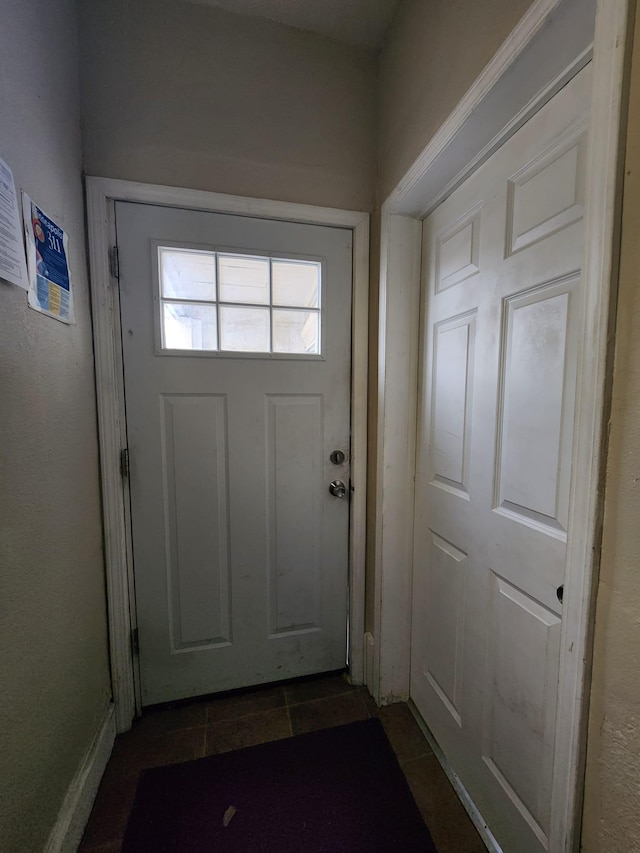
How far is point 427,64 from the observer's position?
1.10 metres

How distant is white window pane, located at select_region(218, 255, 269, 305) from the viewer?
4.62 feet

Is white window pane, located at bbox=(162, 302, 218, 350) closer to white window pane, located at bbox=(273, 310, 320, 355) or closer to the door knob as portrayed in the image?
white window pane, located at bbox=(273, 310, 320, 355)

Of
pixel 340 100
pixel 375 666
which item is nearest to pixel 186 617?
pixel 375 666

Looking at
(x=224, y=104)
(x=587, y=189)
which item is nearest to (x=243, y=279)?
(x=224, y=104)

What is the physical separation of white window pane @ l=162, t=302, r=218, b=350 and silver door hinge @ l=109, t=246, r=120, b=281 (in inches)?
7.3

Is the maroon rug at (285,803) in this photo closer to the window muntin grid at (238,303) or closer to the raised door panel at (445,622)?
the raised door panel at (445,622)

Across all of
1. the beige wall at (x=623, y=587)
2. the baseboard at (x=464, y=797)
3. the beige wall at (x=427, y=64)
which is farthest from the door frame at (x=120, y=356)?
the beige wall at (x=623, y=587)

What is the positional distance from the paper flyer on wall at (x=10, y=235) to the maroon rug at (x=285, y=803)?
160 cm

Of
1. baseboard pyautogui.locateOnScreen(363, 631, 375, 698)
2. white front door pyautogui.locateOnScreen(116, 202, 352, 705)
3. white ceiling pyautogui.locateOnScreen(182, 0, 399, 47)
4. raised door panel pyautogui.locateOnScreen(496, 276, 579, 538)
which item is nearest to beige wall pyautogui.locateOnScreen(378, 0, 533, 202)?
white ceiling pyautogui.locateOnScreen(182, 0, 399, 47)

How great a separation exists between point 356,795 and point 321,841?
0.16 metres

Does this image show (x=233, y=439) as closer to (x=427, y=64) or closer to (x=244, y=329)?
(x=244, y=329)

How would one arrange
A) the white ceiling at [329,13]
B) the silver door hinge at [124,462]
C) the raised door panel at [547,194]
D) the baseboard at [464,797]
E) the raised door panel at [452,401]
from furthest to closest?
the silver door hinge at [124,462] < the white ceiling at [329,13] < the raised door panel at [452,401] < the baseboard at [464,797] < the raised door panel at [547,194]

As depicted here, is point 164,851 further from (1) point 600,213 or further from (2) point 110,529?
(1) point 600,213

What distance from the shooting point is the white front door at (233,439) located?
1368 millimetres
